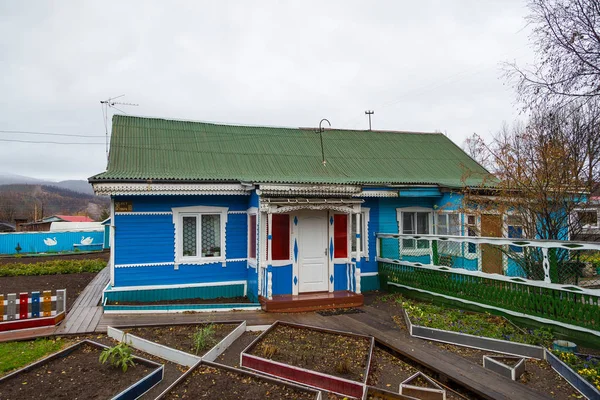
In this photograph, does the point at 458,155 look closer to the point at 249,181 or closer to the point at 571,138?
the point at 571,138

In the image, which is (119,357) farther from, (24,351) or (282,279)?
(282,279)

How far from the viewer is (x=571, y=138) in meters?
8.57

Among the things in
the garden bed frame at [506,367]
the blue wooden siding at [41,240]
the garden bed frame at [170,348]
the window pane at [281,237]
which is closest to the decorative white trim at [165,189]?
the window pane at [281,237]

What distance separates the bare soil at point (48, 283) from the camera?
458 inches

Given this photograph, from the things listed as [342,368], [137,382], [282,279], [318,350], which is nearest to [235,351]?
[318,350]

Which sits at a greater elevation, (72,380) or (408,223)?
(408,223)

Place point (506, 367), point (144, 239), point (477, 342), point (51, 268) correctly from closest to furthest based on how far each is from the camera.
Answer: point (506, 367), point (477, 342), point (144, 239), point (51, 268)

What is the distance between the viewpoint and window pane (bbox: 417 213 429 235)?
1175 cm

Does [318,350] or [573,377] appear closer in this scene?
[573,377]

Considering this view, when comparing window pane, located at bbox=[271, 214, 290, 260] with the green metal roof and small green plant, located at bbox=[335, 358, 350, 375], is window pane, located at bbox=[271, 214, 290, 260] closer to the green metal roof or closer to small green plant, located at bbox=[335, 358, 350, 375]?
the green metal roof

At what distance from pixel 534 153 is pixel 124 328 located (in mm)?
9525

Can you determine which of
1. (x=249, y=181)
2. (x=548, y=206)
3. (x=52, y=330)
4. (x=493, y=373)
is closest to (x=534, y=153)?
(x=548, y=206)

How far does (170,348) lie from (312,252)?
181 inches

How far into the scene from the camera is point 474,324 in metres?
7.20
